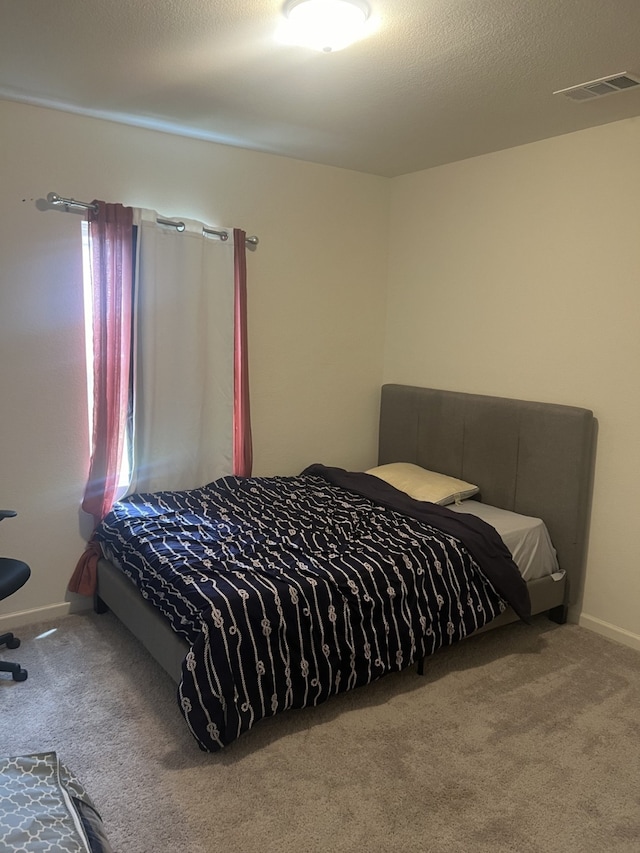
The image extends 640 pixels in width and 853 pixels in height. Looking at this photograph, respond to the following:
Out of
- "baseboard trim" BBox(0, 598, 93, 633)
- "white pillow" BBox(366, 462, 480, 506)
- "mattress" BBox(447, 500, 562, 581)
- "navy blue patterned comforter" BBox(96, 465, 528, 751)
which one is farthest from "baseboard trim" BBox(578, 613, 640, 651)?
"baseboard trim" BBox(0, 598, 93, 633)

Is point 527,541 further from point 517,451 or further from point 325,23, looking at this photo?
point 325,23

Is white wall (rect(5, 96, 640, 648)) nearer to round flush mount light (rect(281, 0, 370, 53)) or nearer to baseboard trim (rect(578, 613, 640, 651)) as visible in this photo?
baseboard trim (rect(578, 613, 640, 651))

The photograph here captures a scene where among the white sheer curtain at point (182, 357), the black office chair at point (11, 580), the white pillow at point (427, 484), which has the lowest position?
the black office chair at point (11, 580)

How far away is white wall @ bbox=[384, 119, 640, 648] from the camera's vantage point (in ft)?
10.3

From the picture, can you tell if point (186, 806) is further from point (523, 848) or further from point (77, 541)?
point (77, 541)

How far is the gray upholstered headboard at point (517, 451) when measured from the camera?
10.7 ft

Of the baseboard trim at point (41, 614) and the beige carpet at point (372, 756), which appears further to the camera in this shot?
the baseboard trim at point (41, 614)

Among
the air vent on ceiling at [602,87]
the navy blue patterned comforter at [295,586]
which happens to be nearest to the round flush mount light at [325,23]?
the air vent on ceiling at [602,87]

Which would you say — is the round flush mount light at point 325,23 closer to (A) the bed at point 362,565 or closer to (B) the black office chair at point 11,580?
(A) the bed at point 362,565

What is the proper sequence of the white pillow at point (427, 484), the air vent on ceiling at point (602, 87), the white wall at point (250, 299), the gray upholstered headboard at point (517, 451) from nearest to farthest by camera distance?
the air vent on ceiling at point (602, 87)
the white wall at point (250, 299)
the gray upholstered headboard at point (517, 451)
the white pillow at point (427, 484)

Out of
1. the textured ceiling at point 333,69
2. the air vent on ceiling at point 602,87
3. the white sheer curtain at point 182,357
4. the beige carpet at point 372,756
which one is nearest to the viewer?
the beige carpet at point 372,756

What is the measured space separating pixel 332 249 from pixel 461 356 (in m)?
1.06

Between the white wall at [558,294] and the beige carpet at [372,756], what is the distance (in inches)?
30.2

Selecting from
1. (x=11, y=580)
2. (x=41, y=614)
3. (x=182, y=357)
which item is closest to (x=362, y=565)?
(x=11, y=580)
